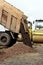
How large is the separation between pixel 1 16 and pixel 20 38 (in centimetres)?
200

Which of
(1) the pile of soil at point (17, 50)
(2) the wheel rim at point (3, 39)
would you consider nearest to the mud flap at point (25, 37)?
(1) the pile of soil at point (17, 50)

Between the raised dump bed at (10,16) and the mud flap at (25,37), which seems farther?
the mud flap at (25,37)

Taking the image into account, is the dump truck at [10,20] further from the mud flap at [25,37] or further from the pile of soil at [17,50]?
the pile of soil at [17,50]

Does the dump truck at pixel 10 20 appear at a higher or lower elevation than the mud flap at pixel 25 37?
higher

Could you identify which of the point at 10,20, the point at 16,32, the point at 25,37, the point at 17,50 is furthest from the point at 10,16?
the point at 17,50

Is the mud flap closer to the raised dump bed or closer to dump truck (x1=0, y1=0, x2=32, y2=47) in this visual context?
dump truck (x1=0, y1=0, x2=32, y2=47)

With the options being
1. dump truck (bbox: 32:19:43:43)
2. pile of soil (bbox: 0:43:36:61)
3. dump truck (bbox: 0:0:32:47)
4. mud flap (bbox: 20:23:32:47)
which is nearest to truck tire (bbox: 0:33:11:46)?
dump truck (bbox: 0:0:32:47)

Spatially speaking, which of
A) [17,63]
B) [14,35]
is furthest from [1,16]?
[17,63]

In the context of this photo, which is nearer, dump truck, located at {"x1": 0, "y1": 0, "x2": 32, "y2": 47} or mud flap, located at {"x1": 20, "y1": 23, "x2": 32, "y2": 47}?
dump truck, located at {"x1": 0, "y1": 0, "x2": 32, "y2": 47}

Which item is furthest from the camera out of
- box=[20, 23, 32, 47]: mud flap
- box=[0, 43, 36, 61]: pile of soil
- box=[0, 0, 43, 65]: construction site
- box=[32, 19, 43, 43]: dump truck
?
box=[32, 19, 43, 43]: dump truck

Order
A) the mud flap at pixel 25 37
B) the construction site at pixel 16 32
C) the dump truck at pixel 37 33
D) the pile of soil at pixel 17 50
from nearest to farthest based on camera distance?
the pile of soil at pixel 17 50 < the construction site at pixel 16 32 < the mud flap at pixel 25 37 < the dump truck at pixel 37 33

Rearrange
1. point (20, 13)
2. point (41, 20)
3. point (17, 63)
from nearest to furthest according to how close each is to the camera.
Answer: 1. point (17, 63)
2. point (20, 13)
3. point (41, 20)

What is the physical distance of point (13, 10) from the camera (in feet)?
59.0

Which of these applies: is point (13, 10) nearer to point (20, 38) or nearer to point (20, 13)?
point (20, 13)
